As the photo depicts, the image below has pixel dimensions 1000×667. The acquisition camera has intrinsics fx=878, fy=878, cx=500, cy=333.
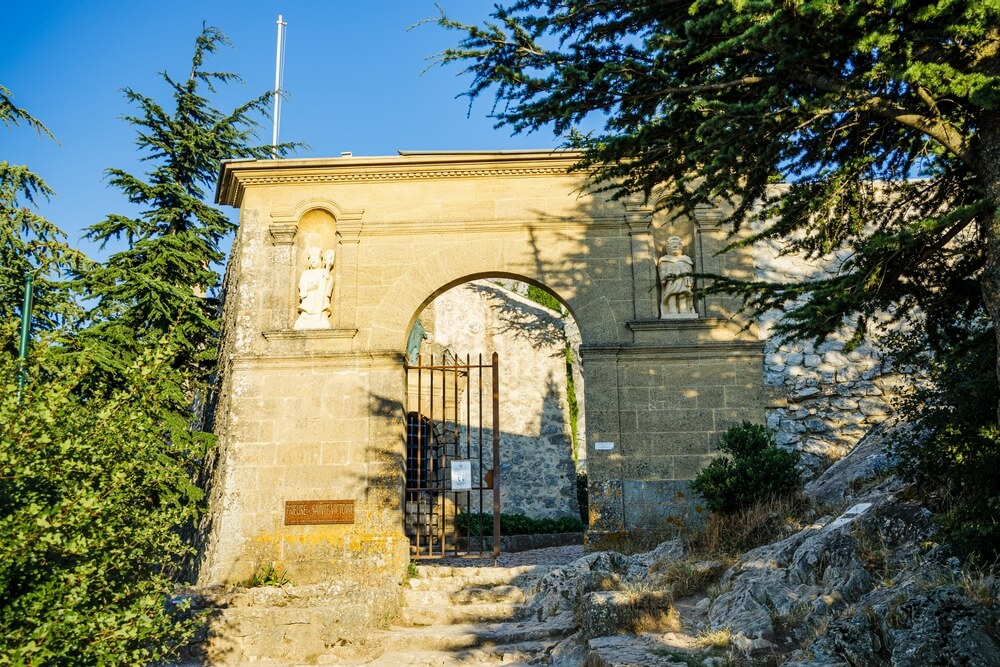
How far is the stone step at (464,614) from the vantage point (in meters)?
9.70

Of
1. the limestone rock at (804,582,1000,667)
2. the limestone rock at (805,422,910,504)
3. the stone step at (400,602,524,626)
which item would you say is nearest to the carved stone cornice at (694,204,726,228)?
the limestone rock at (805,422,910,504)

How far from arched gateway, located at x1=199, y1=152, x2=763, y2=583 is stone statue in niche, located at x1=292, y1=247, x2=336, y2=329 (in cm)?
2

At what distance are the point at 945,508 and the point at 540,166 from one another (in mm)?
6856

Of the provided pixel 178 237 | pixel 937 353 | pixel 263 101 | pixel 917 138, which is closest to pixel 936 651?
pixel 937 353

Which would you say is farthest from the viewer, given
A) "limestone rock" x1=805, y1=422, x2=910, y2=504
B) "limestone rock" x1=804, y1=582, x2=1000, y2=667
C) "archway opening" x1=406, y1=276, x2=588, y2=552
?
"archway opening" x1=406, y1=276, x2=588, y2=552

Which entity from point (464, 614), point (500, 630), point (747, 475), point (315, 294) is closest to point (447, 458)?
point (315, 294)

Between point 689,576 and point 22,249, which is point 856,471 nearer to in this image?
point 689,576

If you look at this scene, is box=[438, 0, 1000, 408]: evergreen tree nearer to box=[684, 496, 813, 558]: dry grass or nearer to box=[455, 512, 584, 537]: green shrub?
box=[684, 496, 813, 558]: dry grass

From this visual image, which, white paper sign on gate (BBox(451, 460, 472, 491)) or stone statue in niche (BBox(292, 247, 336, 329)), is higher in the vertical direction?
stone statue in niche (BBox(292, 247, 336, 329))

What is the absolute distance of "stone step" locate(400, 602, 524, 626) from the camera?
9.70 meters

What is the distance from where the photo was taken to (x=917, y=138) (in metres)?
6.55

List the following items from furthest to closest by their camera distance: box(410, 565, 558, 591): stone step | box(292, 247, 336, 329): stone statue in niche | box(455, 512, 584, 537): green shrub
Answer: box(455, 512, 584, 537): green shrub, box(292, 247, 336, 329): stone statue in niche, box(410, 565, 558, 591): stone step

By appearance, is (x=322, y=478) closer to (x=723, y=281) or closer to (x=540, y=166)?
(x=540, y=166)

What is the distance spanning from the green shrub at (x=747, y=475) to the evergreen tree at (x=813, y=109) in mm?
3158
